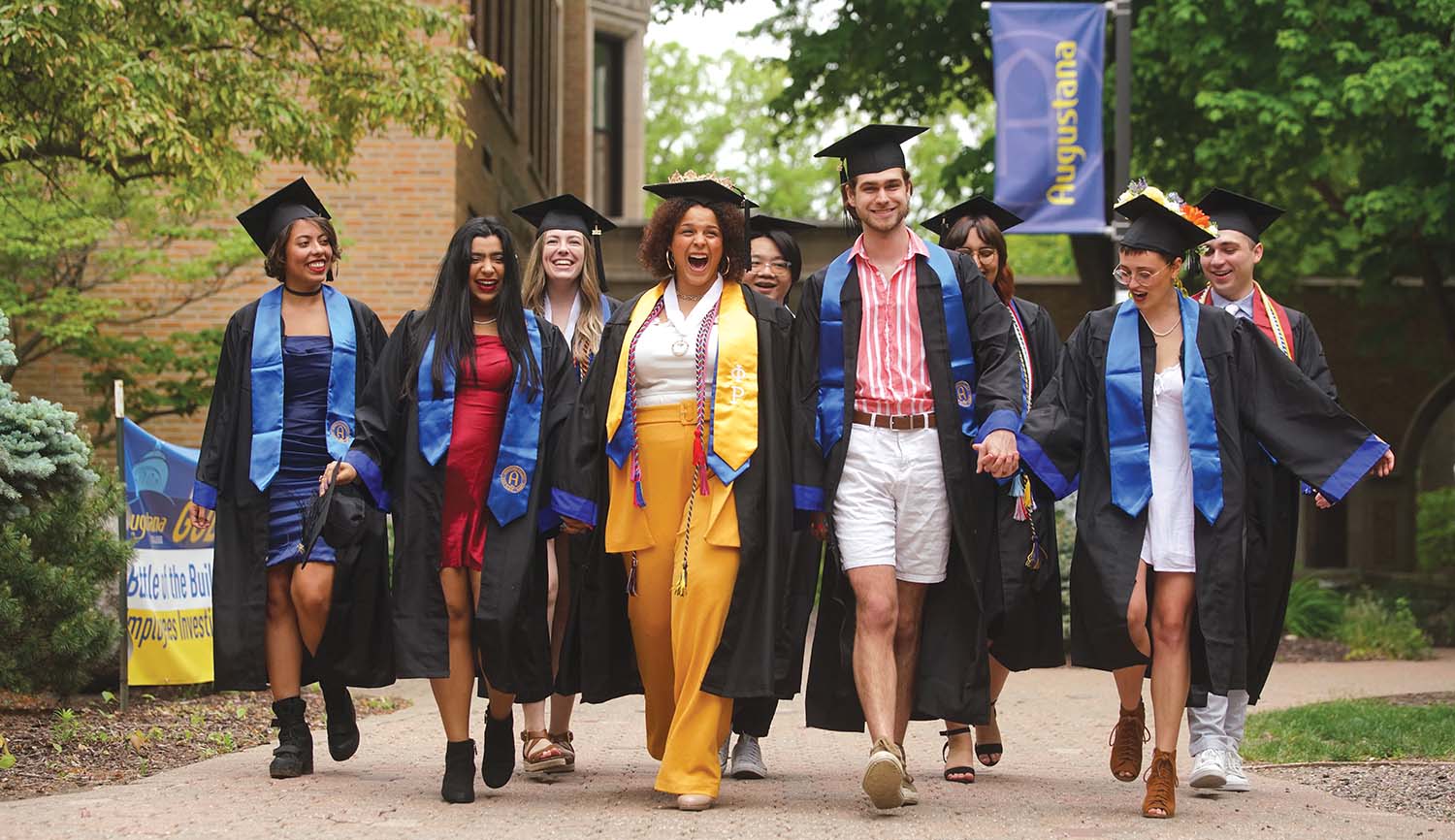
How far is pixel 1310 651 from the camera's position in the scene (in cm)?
1652

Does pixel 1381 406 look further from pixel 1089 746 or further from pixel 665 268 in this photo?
pixel 665 268

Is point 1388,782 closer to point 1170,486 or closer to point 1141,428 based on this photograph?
point 1170,486

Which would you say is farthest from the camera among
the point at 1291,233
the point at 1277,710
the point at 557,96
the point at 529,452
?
the point at 557,96

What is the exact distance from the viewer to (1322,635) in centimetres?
1758

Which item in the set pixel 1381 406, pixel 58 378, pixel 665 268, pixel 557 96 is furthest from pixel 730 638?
pixel 557 96

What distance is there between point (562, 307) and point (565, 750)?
179 cm

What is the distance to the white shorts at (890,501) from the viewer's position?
21.6 ft

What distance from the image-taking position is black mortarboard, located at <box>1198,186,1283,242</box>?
7.90 meters

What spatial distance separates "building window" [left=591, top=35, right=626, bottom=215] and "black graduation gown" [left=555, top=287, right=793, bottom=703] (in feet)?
101

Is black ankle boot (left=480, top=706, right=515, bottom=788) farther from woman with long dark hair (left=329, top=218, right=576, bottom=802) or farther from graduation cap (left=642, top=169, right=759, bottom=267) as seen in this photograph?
graduation cap (left=642, top=169, right=759, bottom=267)

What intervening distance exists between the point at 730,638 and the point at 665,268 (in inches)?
54.2

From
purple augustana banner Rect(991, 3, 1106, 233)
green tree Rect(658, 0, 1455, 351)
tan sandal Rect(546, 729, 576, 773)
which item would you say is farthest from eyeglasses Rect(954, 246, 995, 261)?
green tree Rect(658, 0, 1455, 351)

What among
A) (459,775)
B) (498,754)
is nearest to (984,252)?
(498,754)

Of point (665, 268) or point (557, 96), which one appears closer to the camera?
point (665, 268)
